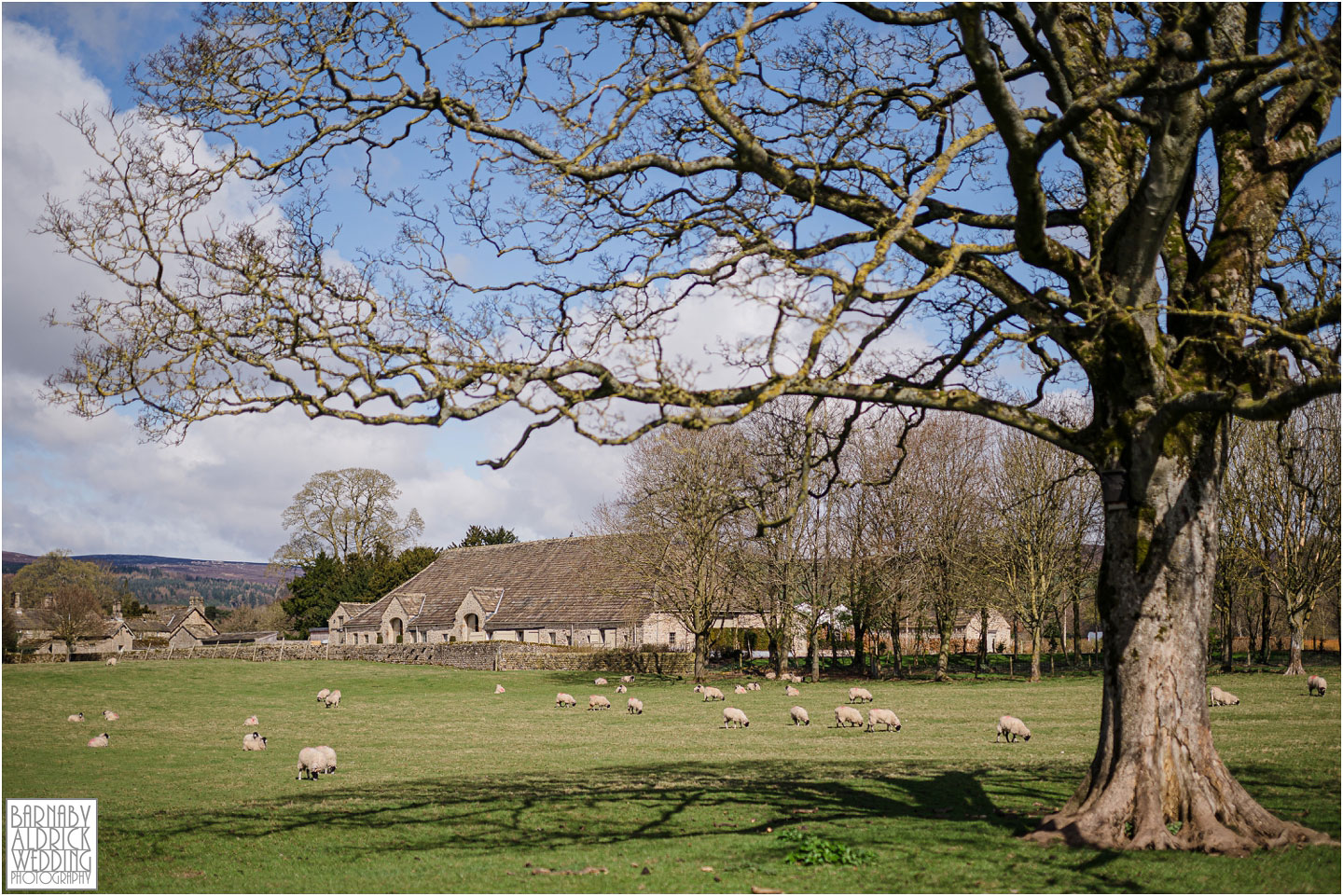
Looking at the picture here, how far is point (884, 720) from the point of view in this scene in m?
24.5

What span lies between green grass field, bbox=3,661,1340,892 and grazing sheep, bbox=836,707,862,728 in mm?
1061

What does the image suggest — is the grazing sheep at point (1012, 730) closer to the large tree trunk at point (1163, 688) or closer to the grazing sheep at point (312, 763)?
the large tree trunk at point (1163, 688)

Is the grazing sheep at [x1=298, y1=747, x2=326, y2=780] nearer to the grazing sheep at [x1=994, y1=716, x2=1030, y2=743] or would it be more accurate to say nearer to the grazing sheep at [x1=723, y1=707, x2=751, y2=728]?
the grazing sheep at [x1=723, y1=707, x2=751, y2=728]

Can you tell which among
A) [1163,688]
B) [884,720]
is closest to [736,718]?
[884,720]

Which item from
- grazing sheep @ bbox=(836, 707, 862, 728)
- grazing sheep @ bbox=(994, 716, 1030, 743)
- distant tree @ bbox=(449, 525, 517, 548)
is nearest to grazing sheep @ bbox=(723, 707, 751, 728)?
grazing sheep @ bbox=(836, 707, 862, 728)

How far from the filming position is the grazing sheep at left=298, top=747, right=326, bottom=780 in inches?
672

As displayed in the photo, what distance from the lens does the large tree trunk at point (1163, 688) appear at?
919cm

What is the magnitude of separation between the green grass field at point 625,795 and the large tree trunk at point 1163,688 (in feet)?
1.54

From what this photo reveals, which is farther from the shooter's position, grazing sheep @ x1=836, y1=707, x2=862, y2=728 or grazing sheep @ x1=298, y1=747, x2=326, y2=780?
grazing sheep @ x1=836, y1=707, x2=862, y2=728

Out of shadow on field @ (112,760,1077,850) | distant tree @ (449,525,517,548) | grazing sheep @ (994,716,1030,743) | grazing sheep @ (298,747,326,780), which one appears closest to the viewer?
shadow on field @ (112,760,1077,850)

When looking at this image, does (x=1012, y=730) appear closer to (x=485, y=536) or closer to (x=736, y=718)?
(x=736, y=718)

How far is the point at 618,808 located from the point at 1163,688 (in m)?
6.96

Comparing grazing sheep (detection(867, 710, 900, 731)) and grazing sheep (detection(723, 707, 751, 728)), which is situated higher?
grazing sheep (detection(867, 710, 900, 731))

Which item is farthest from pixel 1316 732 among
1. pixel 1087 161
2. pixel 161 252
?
pixel 161 252
